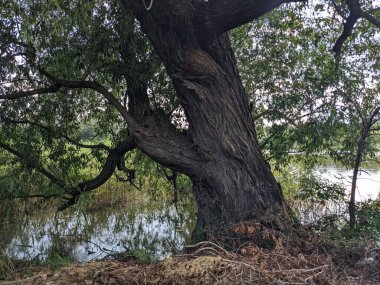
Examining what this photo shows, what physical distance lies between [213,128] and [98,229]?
5.56 metres

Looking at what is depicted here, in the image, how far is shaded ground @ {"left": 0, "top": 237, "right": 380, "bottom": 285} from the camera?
11.4ft

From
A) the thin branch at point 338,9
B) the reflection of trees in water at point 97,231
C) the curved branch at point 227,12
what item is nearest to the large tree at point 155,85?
the curved branch at point 227,12

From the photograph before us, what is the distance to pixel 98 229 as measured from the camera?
991 cm

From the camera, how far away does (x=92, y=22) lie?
6.18 metres

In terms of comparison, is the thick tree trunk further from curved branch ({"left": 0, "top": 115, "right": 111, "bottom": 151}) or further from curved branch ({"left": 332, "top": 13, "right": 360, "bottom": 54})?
curved branch ({"left": 0, "top": 115, "right": 111, "bottom": 151})

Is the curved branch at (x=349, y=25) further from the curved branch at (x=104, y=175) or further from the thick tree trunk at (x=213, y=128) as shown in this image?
the curved branch at (x=104, y=175)

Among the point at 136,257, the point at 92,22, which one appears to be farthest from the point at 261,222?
the point at 92,22

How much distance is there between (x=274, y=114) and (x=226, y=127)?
227 centimetres

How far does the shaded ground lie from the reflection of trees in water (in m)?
3.17

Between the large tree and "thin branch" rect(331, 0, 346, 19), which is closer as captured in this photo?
the large tree

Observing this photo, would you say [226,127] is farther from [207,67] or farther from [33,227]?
[33,227]

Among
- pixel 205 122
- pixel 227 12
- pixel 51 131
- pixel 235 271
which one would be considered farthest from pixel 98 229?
pixel 235 271

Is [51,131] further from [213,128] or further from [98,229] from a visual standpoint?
[98,229]

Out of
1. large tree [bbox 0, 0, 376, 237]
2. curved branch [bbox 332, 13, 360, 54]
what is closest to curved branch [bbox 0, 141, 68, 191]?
large tree [bbox 0, 0, 376, 237]
